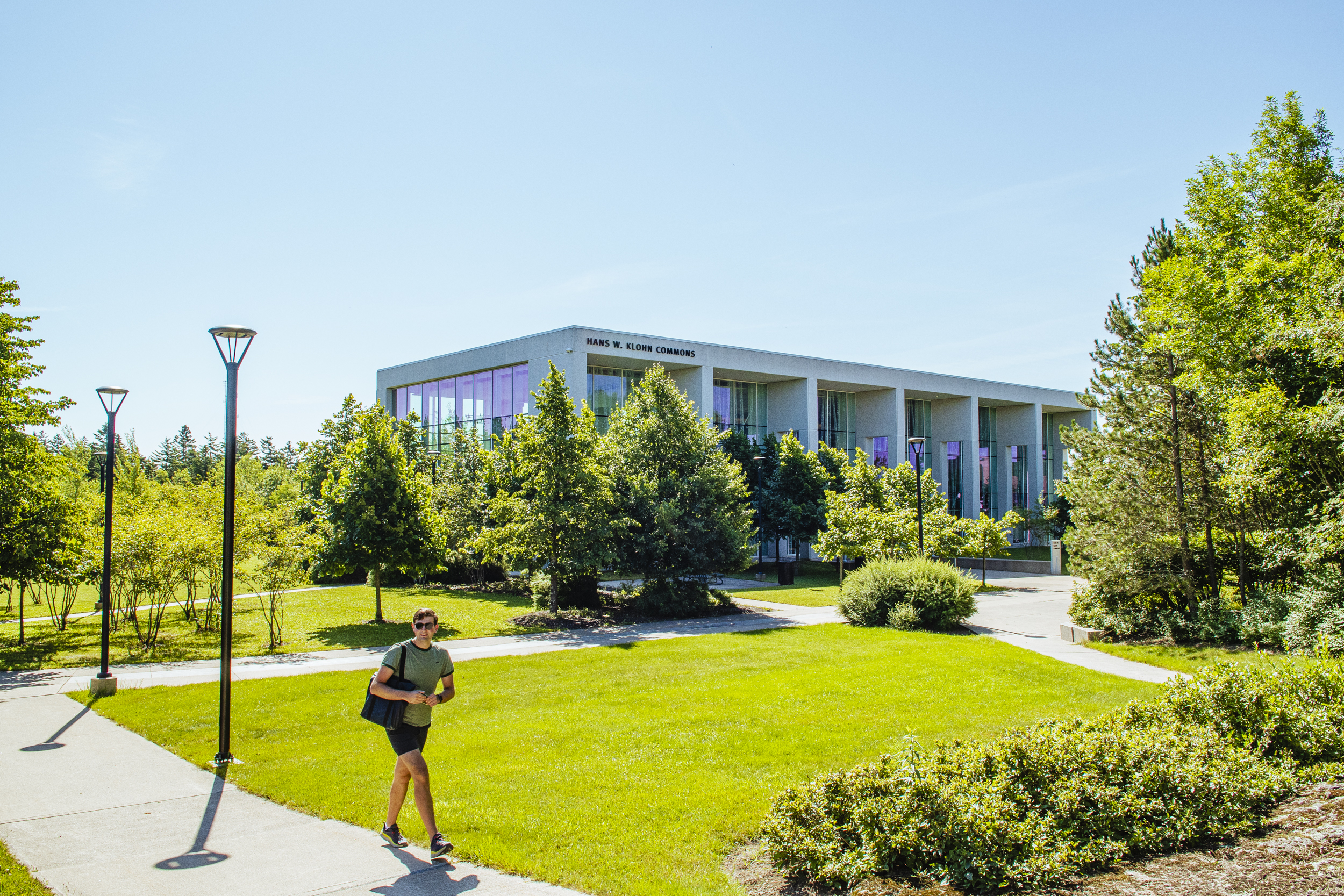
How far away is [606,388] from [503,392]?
17.6 ft

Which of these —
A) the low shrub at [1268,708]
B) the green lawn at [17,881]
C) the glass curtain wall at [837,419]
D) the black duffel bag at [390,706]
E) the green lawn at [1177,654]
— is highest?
the glass curtain wall at [837,419]

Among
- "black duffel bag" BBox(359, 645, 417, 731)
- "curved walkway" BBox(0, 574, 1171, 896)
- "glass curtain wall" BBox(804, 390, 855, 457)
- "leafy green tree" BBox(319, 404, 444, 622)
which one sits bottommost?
"curved walkway" BBox(0, 574, 1171, 896)

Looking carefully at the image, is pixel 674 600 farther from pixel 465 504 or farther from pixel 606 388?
pixel 606 388

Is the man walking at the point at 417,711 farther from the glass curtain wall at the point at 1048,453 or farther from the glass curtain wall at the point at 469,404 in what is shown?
the glass curtain wall at the point at 1048,453

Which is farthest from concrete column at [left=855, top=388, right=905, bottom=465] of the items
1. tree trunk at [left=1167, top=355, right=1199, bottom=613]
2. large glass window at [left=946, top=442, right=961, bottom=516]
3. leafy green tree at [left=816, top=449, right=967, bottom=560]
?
tree trunk at [left=1167, top=355, right=1199, bottom=613]

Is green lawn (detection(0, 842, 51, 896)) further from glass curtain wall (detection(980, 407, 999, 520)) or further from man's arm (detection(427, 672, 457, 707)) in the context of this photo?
glass curtain wall (detection(980, 407, 999, 520))

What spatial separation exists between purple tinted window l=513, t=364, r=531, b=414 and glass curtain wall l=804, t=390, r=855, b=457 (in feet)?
63.4

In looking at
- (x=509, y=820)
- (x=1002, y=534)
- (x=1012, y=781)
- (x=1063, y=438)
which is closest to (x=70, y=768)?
(x=509, y=820)

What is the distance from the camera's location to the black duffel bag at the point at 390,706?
5.65 meters

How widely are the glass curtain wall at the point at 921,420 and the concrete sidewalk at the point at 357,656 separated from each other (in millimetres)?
36731

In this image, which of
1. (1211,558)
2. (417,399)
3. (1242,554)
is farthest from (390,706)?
(417,399)

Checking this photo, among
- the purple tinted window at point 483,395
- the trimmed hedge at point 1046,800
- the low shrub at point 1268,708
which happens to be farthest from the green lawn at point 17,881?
the purple tinted window at point 483,395

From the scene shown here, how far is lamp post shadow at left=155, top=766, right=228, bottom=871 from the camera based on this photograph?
547 centimetres

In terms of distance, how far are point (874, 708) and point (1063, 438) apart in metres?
15.5
